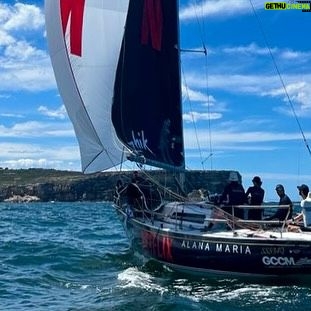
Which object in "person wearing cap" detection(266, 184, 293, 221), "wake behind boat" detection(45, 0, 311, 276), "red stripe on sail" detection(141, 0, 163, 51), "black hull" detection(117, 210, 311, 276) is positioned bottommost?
"black hull" detection(117, 210, 311, 276)

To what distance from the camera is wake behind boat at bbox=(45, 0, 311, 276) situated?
1773cm

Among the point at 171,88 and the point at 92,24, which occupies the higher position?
the point at 92,24

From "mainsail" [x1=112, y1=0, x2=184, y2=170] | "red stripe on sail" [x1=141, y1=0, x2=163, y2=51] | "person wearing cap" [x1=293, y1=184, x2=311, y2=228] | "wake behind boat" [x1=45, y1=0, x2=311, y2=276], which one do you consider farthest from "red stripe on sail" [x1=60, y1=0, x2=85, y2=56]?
"person wearing cap" [x1=293, y1=184, x2=311, y2=228]

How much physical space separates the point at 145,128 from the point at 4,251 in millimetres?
6912

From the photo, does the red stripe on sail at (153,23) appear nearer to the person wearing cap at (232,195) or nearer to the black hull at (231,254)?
the person wearing cap at (232,195)

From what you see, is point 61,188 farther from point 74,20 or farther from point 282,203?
point 282,203

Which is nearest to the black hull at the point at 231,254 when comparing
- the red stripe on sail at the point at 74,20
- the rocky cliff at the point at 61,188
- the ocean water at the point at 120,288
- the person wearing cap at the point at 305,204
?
the ocean water at the point at 120,288

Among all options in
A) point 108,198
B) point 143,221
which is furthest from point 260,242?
point 108,198

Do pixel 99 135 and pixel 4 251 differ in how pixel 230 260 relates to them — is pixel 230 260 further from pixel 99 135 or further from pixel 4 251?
pixel 4 251

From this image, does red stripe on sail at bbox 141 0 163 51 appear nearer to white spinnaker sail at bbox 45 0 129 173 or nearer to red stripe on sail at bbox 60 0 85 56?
white spinnaker sail at bbox 45 0 129 173

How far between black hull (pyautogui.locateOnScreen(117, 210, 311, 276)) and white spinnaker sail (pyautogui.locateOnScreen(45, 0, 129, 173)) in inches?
132

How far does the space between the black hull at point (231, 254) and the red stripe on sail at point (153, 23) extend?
636 cm

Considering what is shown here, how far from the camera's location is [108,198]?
141 m

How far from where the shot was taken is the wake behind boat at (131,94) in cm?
1773
